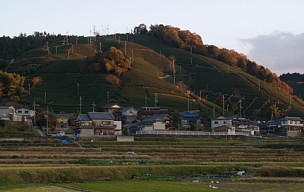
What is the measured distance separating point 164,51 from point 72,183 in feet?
361

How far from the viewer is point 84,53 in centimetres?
12675

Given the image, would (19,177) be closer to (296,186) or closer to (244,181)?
(244,181)

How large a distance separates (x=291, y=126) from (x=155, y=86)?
1078 inches

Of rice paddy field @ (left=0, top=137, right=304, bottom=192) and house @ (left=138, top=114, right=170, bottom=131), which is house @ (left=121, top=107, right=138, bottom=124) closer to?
house @ (left=138, top=114, right=170, bottom=131)

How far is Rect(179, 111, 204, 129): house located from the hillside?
7773mm

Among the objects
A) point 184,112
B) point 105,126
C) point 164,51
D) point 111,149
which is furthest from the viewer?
point 164,51

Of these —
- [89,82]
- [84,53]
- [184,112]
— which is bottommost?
[184,112]

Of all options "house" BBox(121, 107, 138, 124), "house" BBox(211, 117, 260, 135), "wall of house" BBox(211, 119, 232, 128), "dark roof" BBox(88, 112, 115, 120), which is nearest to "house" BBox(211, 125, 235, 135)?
"house" BBox(211, 117, 260, 135)

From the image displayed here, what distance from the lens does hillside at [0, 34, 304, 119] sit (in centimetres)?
9000

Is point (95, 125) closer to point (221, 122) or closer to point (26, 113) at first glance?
point (26, 113)

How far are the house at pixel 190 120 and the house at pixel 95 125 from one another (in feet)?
41.6

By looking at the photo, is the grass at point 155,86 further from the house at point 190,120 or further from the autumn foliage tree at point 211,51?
the house at point 190,120

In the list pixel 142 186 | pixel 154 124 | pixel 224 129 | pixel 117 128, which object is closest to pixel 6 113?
pixel 117 128

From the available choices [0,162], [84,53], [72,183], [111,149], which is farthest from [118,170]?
[84,53]
